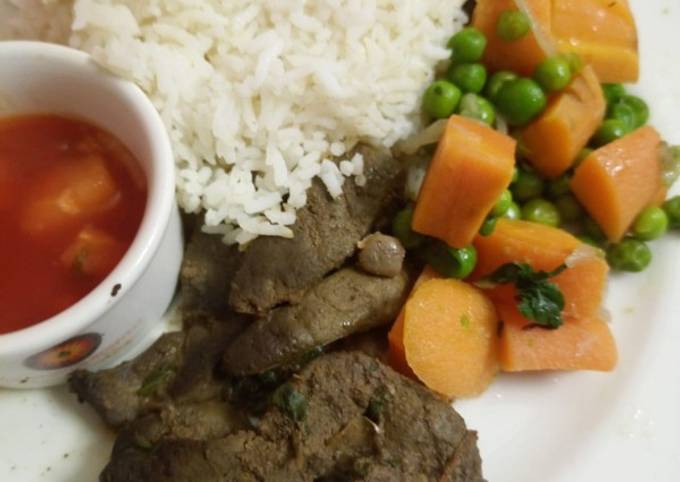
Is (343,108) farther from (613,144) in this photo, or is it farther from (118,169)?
(613,144)

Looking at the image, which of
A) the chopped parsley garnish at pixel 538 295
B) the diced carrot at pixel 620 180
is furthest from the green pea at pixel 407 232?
the diced carrot at pixel 620 180

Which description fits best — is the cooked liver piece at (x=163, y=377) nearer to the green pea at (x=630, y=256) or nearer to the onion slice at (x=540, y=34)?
the green pea at (x=630, y=256)

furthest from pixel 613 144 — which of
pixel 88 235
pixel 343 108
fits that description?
pixel 88 235

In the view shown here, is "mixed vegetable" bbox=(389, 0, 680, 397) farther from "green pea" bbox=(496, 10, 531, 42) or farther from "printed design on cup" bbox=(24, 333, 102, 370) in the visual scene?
"printed design on cup" bbox=(24, 333, 102, 370)

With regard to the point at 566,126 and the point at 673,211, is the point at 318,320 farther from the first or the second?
the point at 673,211

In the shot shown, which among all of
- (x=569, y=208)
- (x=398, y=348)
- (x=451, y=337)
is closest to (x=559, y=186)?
(x=569, y=208)

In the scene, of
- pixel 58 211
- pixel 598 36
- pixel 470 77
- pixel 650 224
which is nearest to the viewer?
pixel 58 211

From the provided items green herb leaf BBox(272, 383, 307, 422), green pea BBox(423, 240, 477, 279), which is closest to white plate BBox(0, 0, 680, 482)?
green pea BBox(423, 240, 477, 279)
